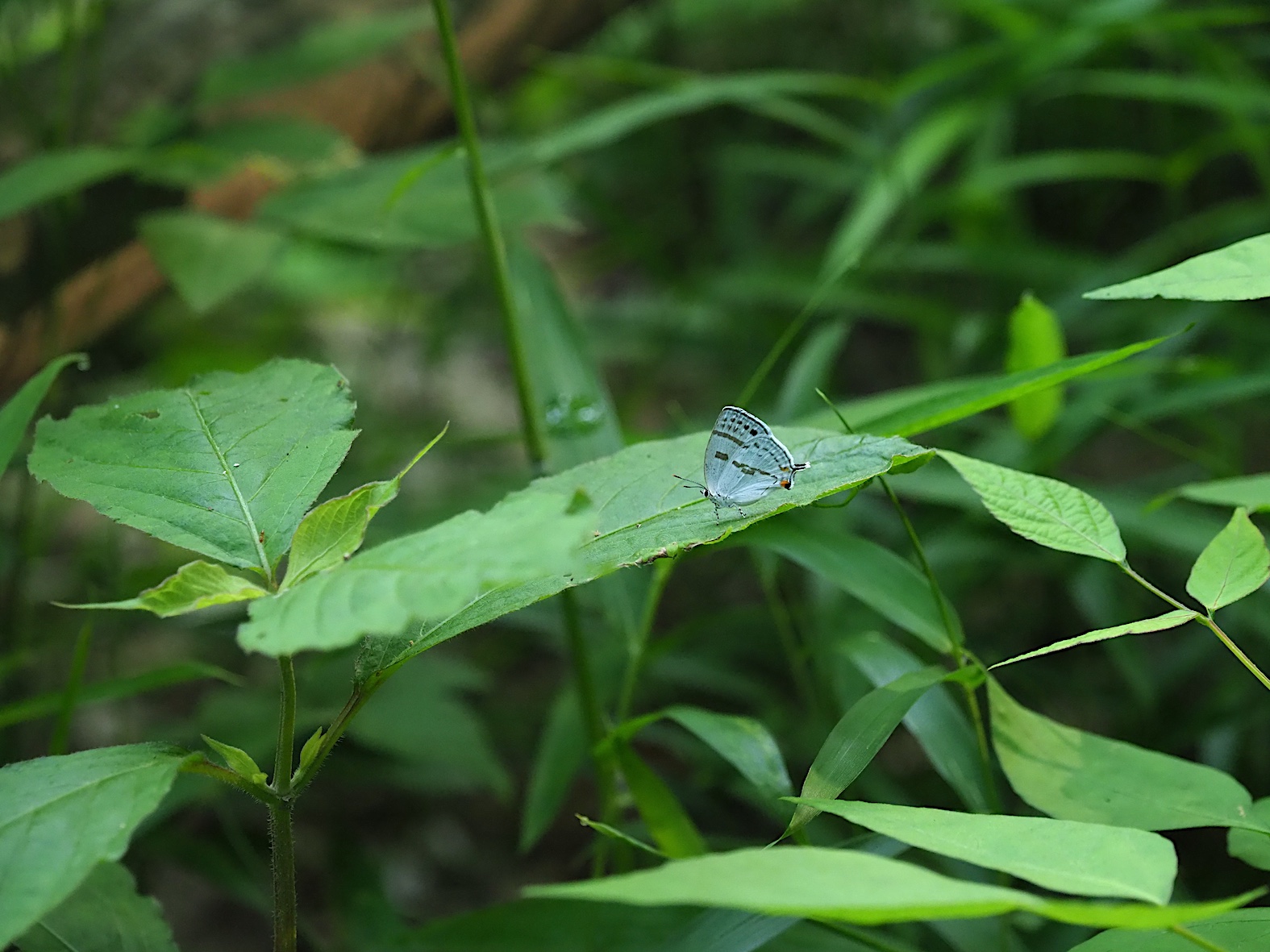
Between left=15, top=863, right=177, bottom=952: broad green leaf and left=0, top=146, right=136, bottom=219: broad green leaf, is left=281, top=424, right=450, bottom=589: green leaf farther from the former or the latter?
left=0, top=146, right=136, bottom=219: broad green leaf

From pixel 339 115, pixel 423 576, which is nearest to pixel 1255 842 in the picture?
pixel 423 576

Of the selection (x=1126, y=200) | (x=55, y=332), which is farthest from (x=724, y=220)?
(x=55, y=332)

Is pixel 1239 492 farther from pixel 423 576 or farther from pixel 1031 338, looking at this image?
pixel 423 576

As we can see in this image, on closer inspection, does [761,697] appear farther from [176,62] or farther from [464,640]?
[176,62]

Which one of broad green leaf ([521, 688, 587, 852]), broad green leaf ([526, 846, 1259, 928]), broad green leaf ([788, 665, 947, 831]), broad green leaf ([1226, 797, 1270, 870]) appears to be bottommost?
broad green leaf ([521, 688, 587, 852])

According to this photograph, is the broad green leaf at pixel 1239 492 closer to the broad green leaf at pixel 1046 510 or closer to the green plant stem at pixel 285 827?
the broad green leaf at pixel 1046 510

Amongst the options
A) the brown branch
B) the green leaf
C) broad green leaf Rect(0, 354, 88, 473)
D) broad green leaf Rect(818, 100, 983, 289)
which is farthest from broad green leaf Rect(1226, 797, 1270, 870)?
the brown branch
